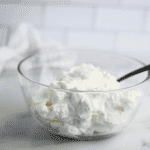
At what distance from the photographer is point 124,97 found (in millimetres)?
377

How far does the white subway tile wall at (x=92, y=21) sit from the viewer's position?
3.10ft

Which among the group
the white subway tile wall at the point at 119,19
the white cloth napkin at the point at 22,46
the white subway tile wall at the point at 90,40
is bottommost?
the white subway tile wall at the point at 90,40

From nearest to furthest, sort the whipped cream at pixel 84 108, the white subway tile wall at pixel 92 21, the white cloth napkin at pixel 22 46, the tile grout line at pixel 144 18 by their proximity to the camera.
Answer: the whipped cream at pixel 84 108 < the white cloth napkin at pixel 22 46 < the white subway tile wall at pixel 92 21 < the tile grout line at pixel 144 18

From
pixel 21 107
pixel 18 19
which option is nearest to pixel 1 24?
pixel 18 19

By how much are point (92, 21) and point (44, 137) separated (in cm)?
75

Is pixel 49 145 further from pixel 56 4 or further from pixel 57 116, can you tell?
pixel 56 4

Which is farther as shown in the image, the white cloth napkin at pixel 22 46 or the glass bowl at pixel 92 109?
the white cloth napkin at pixel 22 46

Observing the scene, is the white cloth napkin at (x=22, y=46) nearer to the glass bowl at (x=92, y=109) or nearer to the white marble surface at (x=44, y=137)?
the white marble surface at (x=44, y=137)

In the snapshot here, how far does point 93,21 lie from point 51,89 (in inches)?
29.5

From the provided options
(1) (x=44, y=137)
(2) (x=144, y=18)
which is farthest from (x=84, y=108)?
(2) (x=144, y=18)

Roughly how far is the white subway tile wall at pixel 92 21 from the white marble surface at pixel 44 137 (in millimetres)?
563

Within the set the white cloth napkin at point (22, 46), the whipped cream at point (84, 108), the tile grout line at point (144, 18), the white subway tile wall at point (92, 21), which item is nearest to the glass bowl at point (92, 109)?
the whipped cream at point (84, 108)

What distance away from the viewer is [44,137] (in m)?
0.40

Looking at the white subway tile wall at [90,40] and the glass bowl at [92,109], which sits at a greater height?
the glass bowl at [92,109]
